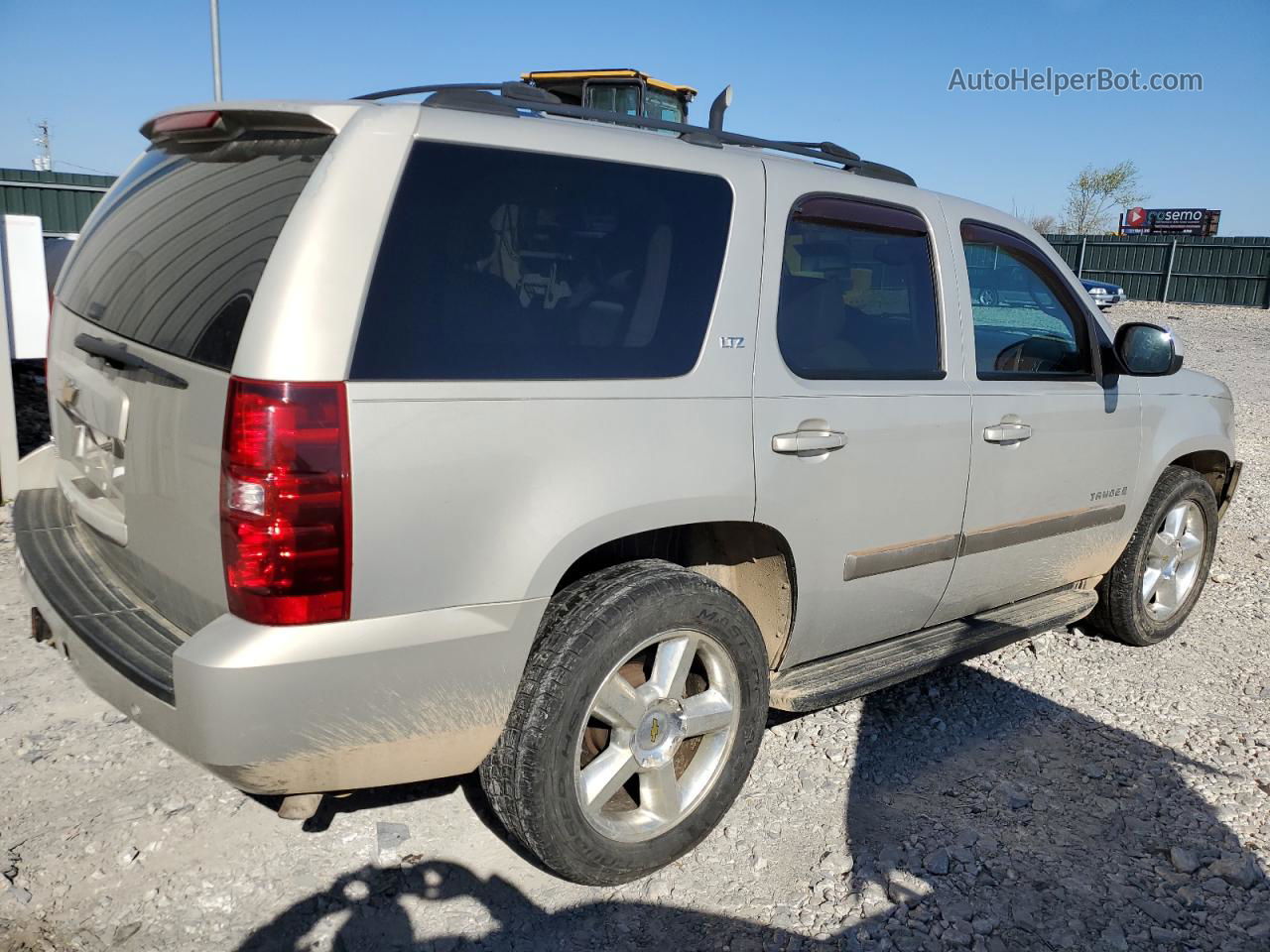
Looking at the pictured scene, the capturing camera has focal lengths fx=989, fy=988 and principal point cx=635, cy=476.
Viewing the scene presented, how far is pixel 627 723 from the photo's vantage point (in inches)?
104

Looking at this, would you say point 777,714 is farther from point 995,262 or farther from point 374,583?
point 374,583

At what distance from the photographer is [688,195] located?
2.70 m

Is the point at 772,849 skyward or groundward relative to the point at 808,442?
groundward

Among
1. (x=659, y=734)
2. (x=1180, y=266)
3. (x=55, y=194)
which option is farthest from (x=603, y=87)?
(x=1180, y=266)

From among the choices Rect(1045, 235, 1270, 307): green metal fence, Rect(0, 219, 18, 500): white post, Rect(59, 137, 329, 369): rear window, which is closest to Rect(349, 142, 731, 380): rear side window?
Rect(59, 137, 329, 369): rear window

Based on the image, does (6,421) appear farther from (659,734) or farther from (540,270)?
(659,734)

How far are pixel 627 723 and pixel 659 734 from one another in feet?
0.46

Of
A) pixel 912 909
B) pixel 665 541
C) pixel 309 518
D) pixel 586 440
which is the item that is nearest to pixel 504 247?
pixel 586 440

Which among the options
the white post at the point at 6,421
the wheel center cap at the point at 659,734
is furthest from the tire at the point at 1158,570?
the white post at the point at 6,421

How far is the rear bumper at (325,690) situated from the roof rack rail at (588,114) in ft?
4.03

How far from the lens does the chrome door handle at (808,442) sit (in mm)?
2793

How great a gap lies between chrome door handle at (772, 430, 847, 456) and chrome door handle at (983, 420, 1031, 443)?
0.77 meters

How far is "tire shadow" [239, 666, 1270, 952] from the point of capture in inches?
100.0

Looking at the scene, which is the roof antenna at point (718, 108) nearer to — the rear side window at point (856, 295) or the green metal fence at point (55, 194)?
the rear side window at point (856, 295)
